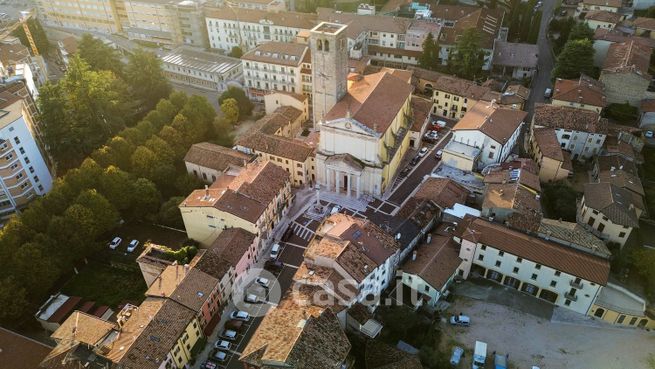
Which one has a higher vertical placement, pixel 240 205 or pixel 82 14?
pixel 82 14

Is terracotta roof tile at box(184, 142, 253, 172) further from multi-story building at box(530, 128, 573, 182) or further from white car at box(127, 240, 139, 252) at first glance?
multi-story building at box(530, 128, 573, 182)

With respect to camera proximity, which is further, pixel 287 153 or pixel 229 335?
pixel 287 153

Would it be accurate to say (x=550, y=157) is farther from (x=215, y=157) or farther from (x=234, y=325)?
(x=215, y=157)

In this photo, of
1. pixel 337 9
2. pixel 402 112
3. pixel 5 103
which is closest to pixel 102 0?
pixel 337 9

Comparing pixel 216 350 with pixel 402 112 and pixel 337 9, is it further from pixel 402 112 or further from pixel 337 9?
pixel 337 9

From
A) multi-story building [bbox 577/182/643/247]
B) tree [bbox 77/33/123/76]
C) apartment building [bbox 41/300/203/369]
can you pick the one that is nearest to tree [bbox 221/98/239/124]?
tree [bbox 77/33/123/76]

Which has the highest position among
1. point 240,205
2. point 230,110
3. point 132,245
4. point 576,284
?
point 240,205

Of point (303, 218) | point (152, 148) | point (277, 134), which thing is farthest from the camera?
point (277, 134)

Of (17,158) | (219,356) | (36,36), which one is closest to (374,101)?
(219,356)
